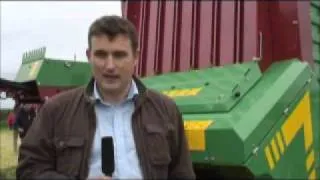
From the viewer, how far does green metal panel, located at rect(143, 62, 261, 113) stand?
3793mm

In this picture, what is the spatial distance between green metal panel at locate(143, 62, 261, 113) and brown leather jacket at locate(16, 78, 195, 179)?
1879mm

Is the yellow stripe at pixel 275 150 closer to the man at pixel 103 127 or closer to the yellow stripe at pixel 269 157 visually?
the yellow stripe at pixel 269 157

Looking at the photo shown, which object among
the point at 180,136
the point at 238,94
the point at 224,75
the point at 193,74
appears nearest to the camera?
the point at 180,136

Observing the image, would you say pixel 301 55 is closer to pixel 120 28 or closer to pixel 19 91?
pixel 19 91

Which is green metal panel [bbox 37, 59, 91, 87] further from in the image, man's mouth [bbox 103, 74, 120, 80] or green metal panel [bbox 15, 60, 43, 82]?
man's mouth [bbox 103, 74, 120, 80]

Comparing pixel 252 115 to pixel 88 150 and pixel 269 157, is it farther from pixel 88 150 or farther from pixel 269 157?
pixel 88 150

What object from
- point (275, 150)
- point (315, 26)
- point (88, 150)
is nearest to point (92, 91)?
point (88, 150)

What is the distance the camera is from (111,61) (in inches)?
69.3

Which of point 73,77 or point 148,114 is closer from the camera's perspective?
point 148,114

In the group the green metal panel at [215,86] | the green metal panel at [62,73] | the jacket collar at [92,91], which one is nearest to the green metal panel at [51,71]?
the green metal panel at [62,73]

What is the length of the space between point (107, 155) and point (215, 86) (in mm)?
2394

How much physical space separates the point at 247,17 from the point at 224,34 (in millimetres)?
266

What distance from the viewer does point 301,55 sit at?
4492 mm

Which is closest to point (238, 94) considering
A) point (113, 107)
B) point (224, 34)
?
point (224, 34)
